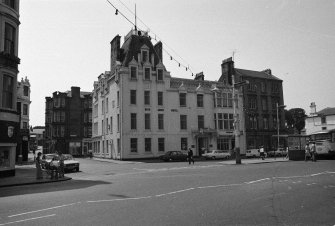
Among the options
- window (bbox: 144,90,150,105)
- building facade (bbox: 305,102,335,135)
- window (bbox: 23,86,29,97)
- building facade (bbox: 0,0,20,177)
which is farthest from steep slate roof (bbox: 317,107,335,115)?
building facade (bbox: 0,0,20,177)

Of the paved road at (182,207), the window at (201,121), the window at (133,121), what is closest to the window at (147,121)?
the window at (133,121)

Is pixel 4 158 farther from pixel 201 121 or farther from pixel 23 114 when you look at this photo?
pixel 23 114

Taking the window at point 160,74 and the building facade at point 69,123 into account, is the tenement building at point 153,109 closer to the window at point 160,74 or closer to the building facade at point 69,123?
the window at point 160,74

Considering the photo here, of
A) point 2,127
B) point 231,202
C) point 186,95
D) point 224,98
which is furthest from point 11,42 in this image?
point 224,98

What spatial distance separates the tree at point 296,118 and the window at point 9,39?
91.4m

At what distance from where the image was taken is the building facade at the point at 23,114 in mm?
45875

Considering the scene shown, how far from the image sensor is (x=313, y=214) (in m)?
8.31

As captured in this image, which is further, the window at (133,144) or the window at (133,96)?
the window at (133,96)

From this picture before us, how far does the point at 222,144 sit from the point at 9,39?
1483 inches

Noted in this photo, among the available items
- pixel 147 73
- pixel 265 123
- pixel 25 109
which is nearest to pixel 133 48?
pixel 147 73

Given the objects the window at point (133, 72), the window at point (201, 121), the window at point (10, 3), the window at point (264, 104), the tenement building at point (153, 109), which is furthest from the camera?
the window at point (264, 104)

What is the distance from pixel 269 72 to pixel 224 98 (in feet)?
68.3

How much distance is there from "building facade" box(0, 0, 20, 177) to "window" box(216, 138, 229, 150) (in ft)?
115

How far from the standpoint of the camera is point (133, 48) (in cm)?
4841
